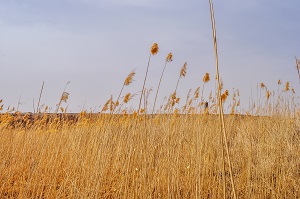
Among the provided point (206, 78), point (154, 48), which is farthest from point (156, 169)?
point (154, 48)

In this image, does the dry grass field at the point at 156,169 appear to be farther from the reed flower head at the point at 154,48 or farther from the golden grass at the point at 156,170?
the reed flower head at the point at 154,48

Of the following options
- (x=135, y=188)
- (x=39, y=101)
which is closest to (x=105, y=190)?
(x=135, y=188)

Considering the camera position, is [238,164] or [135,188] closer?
[135,188]

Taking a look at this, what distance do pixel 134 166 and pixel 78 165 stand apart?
689mm

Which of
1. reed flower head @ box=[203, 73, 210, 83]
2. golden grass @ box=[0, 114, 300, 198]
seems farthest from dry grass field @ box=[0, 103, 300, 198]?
reed flower head @ box=[203, 73, 210, 83]

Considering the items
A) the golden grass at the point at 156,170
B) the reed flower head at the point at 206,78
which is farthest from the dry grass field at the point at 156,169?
the reed flower head at the point at 206,78

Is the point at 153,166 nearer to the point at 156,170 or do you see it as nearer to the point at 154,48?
the point at 156,170

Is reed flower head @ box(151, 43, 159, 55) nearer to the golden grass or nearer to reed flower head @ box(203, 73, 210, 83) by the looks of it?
reed flower head @ box(203, 73, 210, 83)

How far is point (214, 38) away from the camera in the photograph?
783 millimetres

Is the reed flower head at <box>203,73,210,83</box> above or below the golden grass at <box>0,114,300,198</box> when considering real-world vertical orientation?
above

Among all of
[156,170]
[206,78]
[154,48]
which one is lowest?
[156,170]

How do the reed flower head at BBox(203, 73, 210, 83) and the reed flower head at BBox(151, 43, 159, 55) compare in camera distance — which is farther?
the reed flower head at BBox(203, 73, 210, 83)

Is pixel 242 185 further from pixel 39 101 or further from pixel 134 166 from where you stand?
pixel 39 101

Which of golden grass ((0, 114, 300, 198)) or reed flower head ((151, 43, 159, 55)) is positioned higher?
reed flower head ((151, 43, 159, 55))
